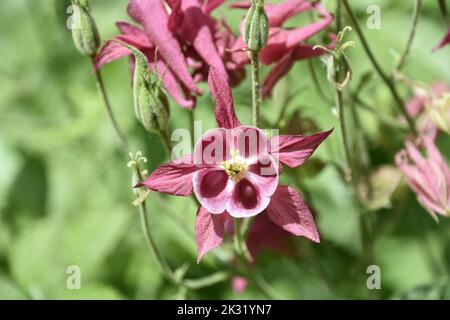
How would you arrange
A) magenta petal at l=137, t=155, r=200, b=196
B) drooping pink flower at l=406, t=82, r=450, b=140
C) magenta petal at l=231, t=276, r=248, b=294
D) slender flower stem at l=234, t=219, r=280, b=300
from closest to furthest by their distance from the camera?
1. magenta petal at l=137, t=155, r=200, b=196
2. slender flower stem at l=234, t=219, r=280, b=300
3. drooping pink flower at l=406, t=82, r=450, b=140
4. magenta petal at l=231, t=276, r=248, b=294

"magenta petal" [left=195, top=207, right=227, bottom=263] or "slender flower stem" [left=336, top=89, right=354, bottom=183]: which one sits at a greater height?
"slender flower stem" [left=336, top=89, right=354, bottom=183]

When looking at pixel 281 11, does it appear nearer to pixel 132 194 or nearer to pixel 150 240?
pixel 150 240

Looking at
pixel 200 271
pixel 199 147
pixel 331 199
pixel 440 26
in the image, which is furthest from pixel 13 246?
pixel 440 26

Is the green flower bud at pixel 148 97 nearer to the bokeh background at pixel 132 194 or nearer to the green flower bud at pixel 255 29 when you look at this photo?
the green flower bud at pixel 255 29

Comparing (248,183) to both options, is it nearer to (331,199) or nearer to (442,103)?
(442,103)

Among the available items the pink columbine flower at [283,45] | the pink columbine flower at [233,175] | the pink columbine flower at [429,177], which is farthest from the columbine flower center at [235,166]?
the pink columbine flower at [429,177]

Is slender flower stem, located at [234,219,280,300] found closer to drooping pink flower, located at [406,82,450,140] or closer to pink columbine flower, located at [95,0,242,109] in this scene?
pink columbine flower, located at [95,0,242,109]

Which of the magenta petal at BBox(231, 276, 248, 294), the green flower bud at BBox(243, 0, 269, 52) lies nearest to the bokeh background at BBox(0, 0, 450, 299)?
the magenta petal at BBox(231, 276, 248, 294)
